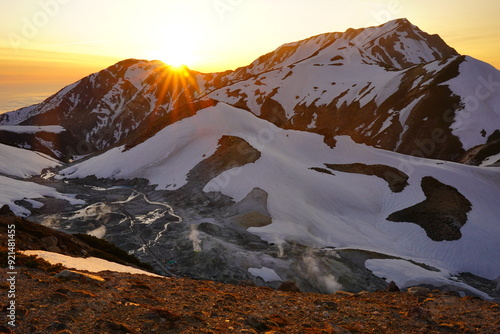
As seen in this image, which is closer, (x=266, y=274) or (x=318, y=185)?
(x=266, y=274)

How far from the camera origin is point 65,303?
1088cm

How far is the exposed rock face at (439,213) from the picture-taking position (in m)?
55.1

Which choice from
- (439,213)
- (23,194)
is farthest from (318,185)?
(23,194)

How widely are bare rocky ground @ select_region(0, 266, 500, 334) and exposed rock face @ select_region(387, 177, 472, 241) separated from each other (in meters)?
44.6

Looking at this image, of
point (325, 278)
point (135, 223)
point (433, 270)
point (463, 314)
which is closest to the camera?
point (463, 314)

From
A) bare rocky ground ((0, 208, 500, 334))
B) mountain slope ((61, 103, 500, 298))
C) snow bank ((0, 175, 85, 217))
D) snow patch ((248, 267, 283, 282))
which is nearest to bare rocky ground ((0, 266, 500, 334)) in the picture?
bare rocky ground ((0, 208, 500, 334))

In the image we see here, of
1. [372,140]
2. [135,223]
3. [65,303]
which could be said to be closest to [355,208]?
[135,223]

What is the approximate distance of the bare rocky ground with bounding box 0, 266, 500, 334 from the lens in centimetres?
1012

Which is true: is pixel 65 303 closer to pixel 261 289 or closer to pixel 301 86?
pixel 261 289

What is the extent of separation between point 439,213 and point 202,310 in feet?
193

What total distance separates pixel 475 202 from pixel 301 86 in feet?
483

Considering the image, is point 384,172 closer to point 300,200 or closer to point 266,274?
point 300,200

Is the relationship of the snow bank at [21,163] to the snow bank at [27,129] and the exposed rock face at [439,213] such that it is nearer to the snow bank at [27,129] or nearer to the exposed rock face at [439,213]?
the exposed rock face at [439,213]

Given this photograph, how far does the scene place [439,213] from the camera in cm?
5912
